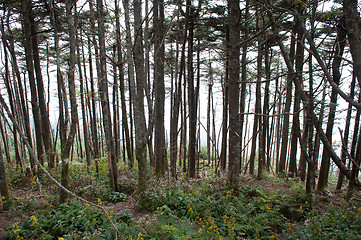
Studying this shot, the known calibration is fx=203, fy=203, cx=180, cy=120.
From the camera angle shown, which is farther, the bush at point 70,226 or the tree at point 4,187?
the tree at point 4,187

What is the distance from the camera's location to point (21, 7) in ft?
22.4

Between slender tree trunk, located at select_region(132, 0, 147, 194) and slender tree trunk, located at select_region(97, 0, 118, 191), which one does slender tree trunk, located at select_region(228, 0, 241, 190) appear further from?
slender tree trunk, located at select_region(97, 0, 118, 191)

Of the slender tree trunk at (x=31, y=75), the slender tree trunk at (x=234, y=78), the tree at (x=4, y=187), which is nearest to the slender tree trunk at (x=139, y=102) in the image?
the slender tree trunk at (x=234, y=78)

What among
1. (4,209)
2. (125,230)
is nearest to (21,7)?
(4,209)

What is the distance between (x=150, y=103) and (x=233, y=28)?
9.46 ft

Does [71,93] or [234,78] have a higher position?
[234,78]

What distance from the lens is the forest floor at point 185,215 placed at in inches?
143

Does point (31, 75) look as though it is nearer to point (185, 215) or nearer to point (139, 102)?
point (139, 102)

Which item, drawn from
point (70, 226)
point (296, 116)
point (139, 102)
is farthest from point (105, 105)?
point (296, 116)

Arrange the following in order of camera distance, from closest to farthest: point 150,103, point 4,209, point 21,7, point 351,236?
point 351,236, point 4,209, point 150,103, point 21,7

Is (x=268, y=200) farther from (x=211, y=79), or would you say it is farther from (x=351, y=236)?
(x=211, y=79)

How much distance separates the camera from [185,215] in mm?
5027

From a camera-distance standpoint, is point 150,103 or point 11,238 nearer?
point 11,238

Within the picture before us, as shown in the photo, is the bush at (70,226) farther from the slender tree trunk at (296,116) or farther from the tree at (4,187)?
the slender tree trunk at (296,116)
